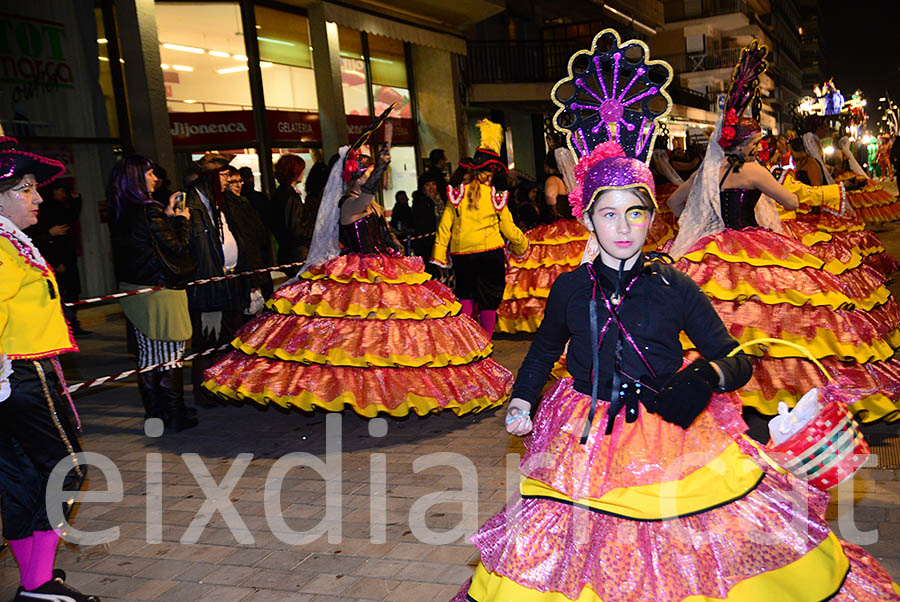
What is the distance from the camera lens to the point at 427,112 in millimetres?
23016

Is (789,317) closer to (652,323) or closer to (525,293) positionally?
(652,323)

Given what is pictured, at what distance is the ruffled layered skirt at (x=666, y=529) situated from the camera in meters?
2.70

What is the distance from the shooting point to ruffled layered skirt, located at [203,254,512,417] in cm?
678

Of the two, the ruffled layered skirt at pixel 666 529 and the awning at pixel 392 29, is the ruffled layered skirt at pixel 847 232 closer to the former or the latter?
the ruffled layered skirt at pixel 666 529

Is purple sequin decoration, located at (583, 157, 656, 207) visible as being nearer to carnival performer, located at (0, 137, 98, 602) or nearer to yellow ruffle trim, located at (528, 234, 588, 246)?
carnival performer, located at (0, 137, 98, 602)

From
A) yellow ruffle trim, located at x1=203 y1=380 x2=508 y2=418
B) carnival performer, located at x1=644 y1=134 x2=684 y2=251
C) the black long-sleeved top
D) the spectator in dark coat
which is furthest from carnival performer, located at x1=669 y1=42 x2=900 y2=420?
the spectator in dark coat

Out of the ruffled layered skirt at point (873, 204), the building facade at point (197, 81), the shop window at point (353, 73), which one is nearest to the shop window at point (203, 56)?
the building facade at point (197, 81)

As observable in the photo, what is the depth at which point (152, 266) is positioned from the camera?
278 inches

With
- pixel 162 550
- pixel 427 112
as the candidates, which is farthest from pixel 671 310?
pixel 427 112

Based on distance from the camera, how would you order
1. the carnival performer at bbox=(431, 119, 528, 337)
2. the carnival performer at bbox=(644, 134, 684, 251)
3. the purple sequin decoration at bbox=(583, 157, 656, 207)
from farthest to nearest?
the carnival performer at bbox=(644, 134, 684, 251) → the carnival performer at bbox=(431, 119, 528, 337) → the purple sequin decoration at bbox=(583, 157, 656, 207)

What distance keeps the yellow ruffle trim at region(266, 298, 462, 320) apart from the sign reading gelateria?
28.7 ft

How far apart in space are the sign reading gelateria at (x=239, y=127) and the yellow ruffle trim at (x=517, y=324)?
24.6 ft

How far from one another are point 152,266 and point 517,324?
5022 mm

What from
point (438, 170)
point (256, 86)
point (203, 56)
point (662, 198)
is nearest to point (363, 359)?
point (438, 170)
